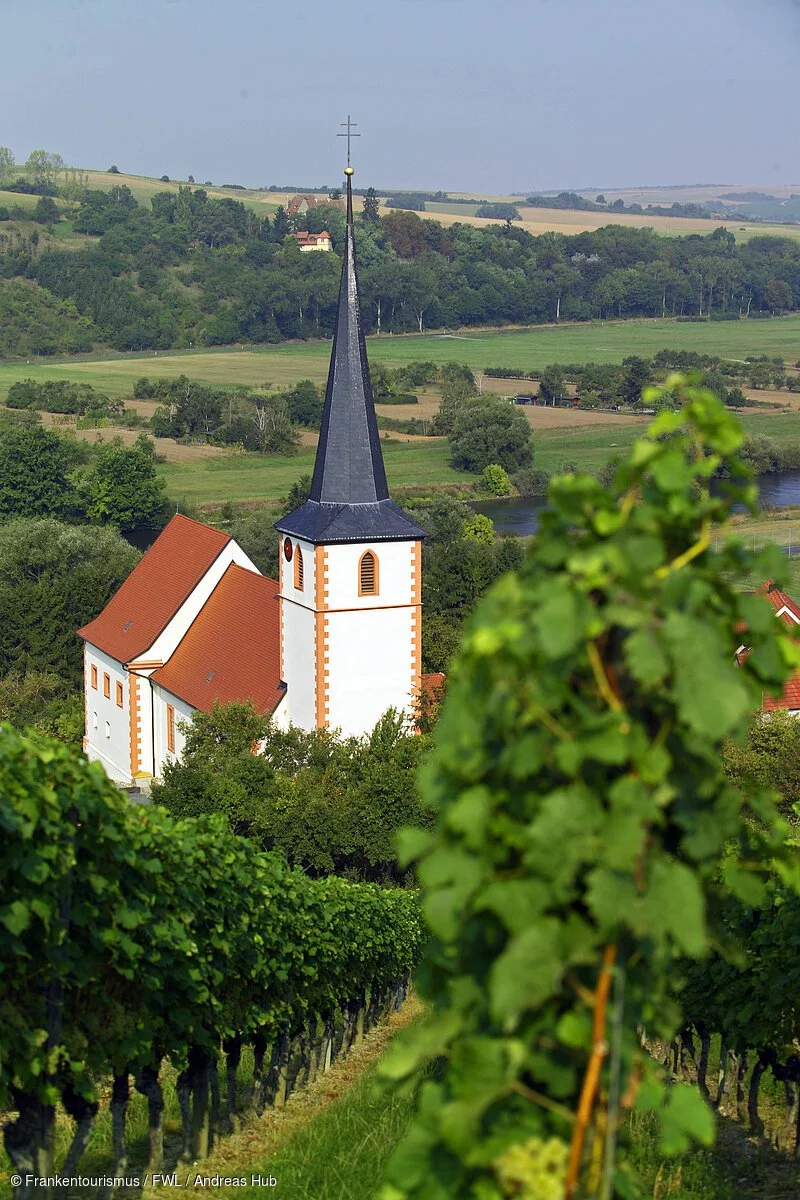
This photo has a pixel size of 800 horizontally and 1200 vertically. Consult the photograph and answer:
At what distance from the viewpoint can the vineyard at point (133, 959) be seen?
788 centimetres

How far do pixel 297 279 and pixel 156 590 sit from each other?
12855cm

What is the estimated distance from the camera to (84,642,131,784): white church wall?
38.2m

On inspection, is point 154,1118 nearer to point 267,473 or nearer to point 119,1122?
point 119,1122

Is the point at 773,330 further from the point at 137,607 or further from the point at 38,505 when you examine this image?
the point at 137,607

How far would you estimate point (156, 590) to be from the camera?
3866cm

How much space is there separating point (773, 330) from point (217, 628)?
14369cm

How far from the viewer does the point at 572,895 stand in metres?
3.20

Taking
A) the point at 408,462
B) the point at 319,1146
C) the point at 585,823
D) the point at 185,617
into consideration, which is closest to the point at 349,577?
the point at 185,617

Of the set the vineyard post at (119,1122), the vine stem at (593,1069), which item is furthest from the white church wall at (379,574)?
the vine stem at (593,1069)

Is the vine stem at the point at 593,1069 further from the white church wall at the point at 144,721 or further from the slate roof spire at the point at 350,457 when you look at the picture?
the white church wall at the point at 144,721

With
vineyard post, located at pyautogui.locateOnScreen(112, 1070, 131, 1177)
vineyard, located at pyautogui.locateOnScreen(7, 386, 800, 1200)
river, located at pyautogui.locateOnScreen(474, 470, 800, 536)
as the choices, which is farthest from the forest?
vineyard, located at pyautogui.locateOnScreen(7, 386, 800, 1200)

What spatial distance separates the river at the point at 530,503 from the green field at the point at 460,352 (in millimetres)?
42968

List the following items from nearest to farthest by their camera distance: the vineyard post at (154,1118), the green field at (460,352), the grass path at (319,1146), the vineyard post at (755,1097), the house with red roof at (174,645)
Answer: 1. the grass path at (319,1146)
2. the vineyard post at (154,1118)
3. the vineyard post at (755,1097)
4. the house with red roof at (174,645)
5. the green field at (460,352)

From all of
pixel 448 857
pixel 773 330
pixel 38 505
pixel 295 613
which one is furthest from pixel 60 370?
pixel 448 857
